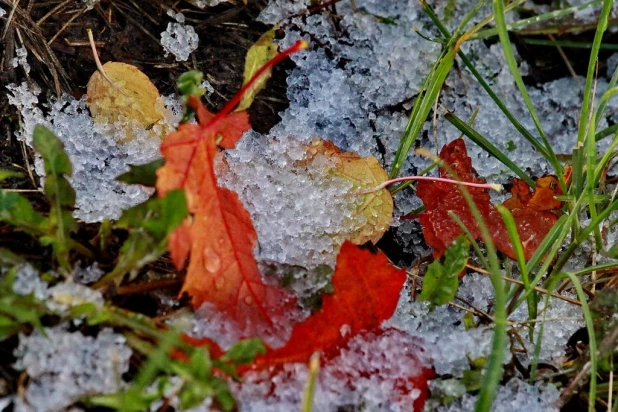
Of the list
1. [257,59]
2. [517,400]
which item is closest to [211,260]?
[257,59]

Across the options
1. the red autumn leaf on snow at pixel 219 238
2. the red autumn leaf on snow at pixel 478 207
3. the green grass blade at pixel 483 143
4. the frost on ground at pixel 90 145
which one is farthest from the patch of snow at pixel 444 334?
the frost on ground at pixel 90 145

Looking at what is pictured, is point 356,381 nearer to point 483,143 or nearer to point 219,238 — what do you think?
point 219,238

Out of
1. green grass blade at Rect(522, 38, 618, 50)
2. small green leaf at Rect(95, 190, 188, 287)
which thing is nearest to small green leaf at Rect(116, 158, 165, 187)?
small green leaf at Rect(95, 190, 188, 287)

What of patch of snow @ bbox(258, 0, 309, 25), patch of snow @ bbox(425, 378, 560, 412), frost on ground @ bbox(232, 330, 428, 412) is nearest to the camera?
frost on ground @ bbox(232, 330, 428, 412)

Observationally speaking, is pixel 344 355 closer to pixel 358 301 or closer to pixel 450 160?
pixel 358 301

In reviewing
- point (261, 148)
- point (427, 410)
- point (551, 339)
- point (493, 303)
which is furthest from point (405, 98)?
point (427, 410)

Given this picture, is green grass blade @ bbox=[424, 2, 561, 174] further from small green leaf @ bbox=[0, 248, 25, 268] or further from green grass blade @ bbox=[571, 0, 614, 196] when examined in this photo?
small green leaf @ bbox=[0, 248, 25, 268]
